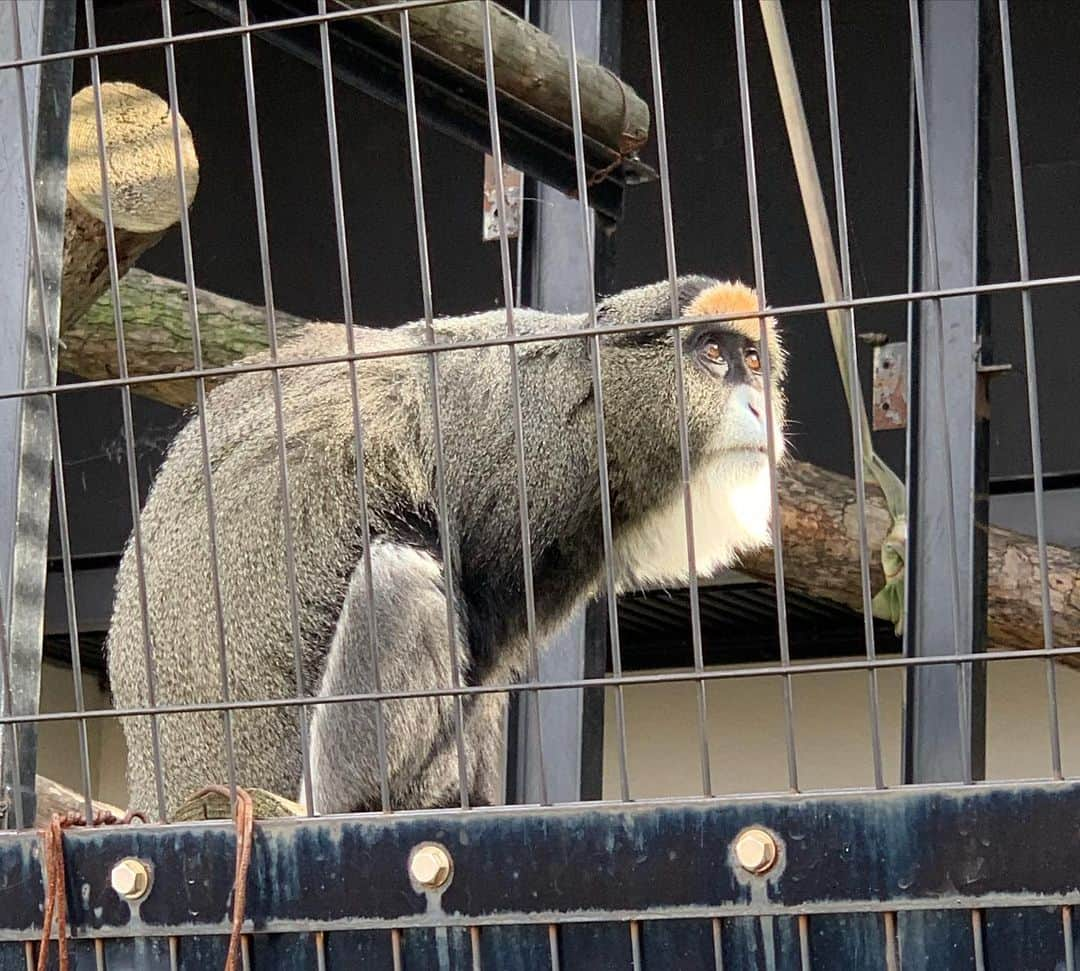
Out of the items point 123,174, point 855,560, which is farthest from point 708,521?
point 123,174

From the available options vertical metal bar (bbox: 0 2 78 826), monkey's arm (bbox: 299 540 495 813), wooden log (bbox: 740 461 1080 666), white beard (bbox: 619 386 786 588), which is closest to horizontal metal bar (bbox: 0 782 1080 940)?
vertical metal bar (bbox: 0 2 78 826)

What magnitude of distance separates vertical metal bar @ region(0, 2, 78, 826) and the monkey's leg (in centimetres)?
66

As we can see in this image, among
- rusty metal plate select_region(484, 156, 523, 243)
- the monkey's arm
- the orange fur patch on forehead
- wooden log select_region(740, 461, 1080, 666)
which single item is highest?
rusty metal plate select_region(484, 156, 523, 243)

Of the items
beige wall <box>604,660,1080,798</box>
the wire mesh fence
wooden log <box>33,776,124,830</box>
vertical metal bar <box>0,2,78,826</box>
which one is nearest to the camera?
the wire mesh fence

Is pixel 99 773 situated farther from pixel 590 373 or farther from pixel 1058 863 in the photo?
pixel 1058 863

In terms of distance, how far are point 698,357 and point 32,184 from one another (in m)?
1.59

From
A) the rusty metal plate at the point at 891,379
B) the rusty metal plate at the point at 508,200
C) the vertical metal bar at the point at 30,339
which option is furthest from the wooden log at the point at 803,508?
the vertical metal bar at the point at 30,339

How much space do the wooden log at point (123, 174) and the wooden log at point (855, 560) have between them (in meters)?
1.84

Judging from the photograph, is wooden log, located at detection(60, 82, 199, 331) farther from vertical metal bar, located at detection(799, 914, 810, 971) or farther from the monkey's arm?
vertical metal bar, located at detection(799, 914, 810, 971)

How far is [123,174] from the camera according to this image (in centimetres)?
357

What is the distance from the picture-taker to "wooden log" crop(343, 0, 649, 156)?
12.7 feet

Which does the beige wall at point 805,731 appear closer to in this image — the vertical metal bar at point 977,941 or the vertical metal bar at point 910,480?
the vertical metal bar at point 910,480

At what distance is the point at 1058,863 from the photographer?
2088 millimetres

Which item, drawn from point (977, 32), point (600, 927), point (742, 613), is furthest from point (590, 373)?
point (742, 613)
